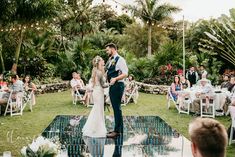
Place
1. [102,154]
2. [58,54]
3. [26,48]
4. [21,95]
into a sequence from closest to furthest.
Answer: [102,154]
[21,95]
[26,48]
[58,54]

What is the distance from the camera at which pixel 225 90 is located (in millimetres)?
12102

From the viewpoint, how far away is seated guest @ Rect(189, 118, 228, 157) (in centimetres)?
217

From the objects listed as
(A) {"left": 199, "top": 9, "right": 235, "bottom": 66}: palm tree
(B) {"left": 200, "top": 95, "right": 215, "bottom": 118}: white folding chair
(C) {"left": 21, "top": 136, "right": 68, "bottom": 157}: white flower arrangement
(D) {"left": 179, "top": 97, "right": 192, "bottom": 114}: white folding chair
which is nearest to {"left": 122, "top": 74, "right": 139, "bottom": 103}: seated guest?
(D) {"left": 179, "top": 97, "right": 192, "bottom": 114}: white folding chair

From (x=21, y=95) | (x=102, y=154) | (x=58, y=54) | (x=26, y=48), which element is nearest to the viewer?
(x=102, y=154)

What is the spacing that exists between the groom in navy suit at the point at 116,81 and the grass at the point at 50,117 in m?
1.58

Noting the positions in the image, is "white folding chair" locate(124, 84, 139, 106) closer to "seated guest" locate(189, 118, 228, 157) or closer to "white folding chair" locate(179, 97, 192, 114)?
"white folding chair" locate(179, 97, 192, 114)

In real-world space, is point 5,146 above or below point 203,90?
below

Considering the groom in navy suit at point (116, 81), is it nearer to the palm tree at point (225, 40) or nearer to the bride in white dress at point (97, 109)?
the bride in white dress at point (97, 109)

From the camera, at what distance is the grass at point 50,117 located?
7922 mm

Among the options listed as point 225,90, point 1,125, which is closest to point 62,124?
point 1,125

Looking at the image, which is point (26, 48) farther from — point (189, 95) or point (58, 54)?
point (189, 95)

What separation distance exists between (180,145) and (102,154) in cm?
167

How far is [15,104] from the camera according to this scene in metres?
11.9

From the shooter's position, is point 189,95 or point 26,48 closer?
point 189,95
